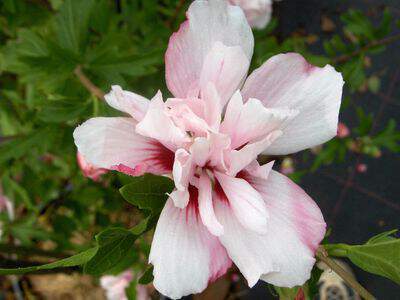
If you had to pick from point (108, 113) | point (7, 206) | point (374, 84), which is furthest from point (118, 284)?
point (374, 84)

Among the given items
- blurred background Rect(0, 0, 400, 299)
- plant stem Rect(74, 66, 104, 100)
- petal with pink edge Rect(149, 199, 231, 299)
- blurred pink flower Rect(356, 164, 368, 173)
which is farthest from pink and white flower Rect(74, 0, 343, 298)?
blurred pink flower Rect(356, 164, 368, 173)

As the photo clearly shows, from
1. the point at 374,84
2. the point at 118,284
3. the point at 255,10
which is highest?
the point at 255,10

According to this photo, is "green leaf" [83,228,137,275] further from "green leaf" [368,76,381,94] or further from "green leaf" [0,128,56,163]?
"green leaf" [368,76,381,94]

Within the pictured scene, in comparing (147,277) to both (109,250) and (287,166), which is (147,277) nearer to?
(109,250)

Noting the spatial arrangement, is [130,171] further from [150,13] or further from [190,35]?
[150,13]

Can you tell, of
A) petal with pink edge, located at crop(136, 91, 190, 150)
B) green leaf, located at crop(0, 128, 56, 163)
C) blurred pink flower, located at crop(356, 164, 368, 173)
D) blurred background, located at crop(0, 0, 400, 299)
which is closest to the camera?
petal with pink edge, located at crop(136, 91, 190, 150)

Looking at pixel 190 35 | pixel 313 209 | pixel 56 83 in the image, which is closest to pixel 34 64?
pixel 56 83

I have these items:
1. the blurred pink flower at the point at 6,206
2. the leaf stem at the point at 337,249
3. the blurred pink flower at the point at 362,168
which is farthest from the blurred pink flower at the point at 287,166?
the leaf stem at the point at 337,249
